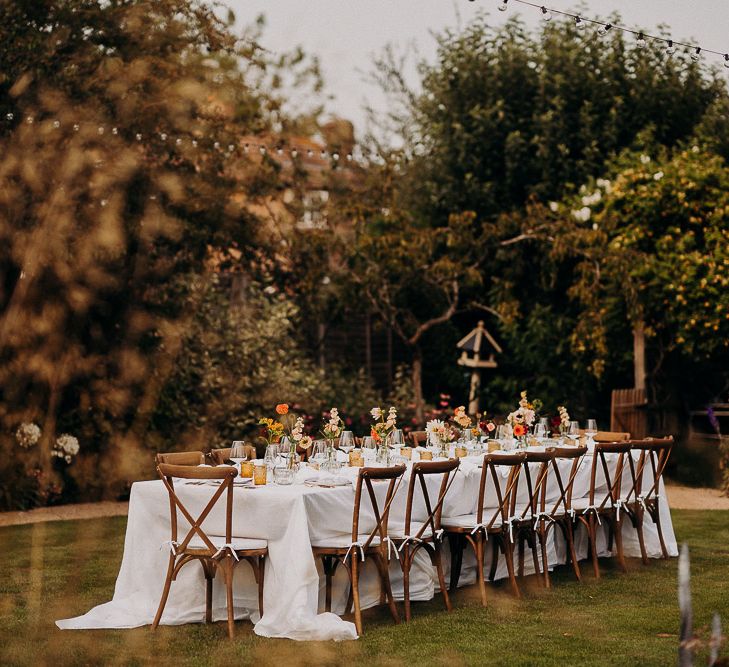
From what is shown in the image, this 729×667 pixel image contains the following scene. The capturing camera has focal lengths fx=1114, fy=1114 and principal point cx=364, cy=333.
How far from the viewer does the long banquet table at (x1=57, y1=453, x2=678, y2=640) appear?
5645 mm

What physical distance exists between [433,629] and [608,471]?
267cm

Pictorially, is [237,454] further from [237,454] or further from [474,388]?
[474,388]

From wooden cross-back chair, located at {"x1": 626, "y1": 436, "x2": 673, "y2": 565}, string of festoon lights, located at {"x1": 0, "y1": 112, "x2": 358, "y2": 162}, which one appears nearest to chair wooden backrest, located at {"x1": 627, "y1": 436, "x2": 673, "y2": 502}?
wooden cross-back chair, located at {"x1": 626, "y1": 436, "x2": 673, "y2": 565}

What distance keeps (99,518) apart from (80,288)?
7.77 ft

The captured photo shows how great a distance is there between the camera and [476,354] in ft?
48.4

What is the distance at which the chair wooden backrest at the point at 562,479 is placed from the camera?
23.8 ft

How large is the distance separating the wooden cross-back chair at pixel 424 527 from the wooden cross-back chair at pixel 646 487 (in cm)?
199

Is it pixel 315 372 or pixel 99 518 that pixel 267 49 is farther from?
pixel 99 518

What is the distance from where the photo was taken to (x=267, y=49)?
12.6 meters

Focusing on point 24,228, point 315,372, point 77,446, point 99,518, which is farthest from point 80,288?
point 315,372

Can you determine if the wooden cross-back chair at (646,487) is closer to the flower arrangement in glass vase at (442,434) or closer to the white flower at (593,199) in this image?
the flower arrangement in glass vase at (442,434)

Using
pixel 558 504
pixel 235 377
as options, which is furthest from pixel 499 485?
pixel 235 377

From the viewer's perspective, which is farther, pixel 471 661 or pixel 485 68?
pixel 485 68

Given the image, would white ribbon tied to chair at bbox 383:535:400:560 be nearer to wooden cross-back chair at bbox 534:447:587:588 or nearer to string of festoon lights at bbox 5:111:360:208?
wooden cross-back chair at bbox 534:447:587:588
